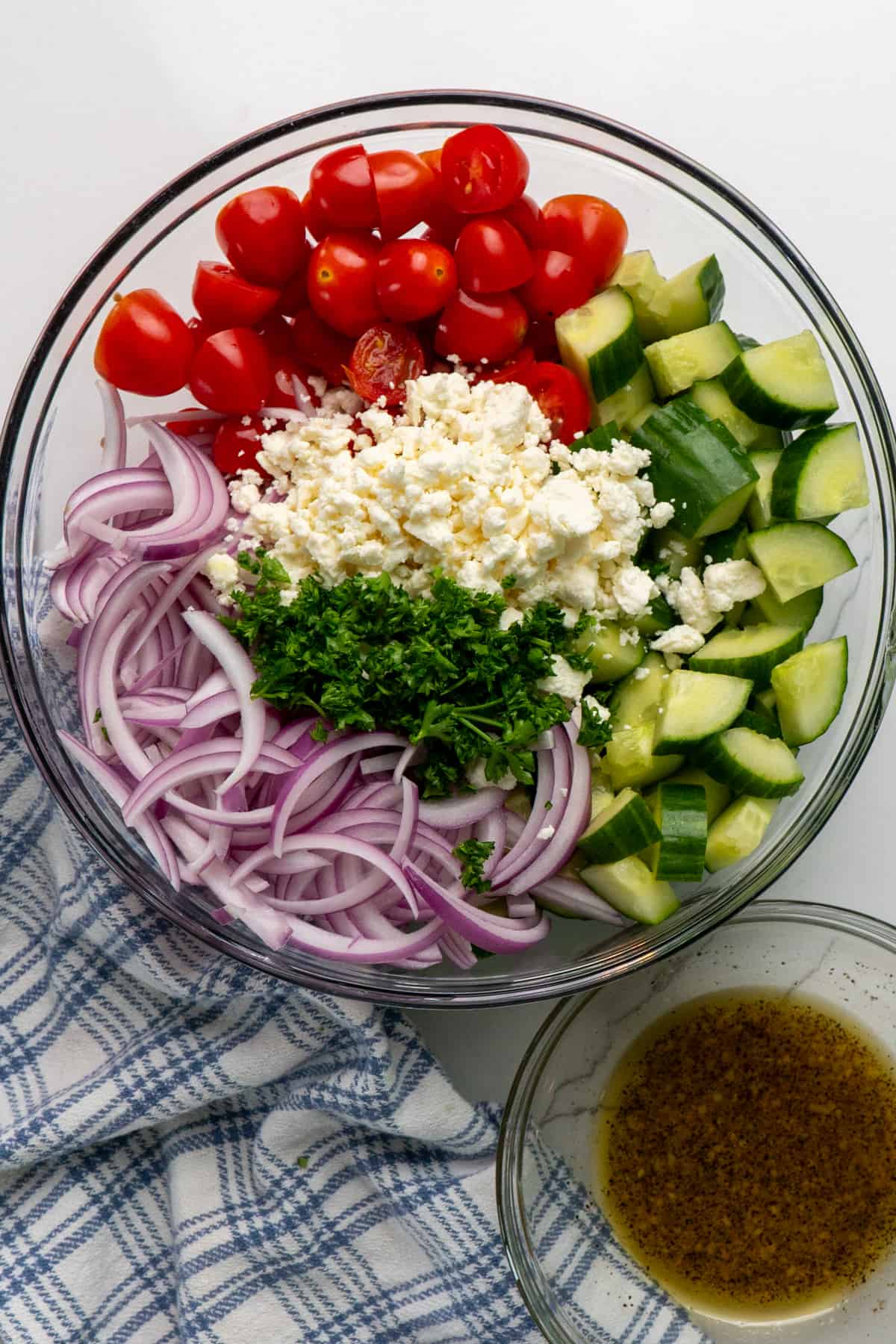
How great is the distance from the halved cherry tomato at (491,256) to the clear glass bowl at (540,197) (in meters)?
0.32

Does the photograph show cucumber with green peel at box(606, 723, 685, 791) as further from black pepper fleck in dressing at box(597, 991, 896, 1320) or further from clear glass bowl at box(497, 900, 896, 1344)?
black pepper fleck in dressing at box(597, 991, 896, 1320)

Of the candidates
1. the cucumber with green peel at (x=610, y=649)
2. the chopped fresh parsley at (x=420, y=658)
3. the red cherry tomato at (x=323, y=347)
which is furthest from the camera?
the red cherry tomato at (x=323, y=347)

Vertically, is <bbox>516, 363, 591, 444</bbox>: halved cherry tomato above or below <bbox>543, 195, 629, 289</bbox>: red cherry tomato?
below

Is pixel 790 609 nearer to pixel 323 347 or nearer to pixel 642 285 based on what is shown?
pixel 642 285

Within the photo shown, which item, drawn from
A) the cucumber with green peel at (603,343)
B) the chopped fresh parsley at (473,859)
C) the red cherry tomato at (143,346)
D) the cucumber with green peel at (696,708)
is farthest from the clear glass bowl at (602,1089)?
the red cherry tomato at (143,346)

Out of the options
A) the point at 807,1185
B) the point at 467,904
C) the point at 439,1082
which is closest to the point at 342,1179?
the point at 439,1082

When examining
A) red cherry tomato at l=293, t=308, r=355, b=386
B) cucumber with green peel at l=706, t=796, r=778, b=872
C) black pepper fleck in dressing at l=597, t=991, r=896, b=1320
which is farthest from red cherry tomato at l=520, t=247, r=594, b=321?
black pepper fleck in dressing at l=597, t=991, r=896, b=1320

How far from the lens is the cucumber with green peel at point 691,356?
2.03m

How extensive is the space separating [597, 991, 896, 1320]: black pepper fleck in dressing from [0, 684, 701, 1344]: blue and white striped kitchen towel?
125mm

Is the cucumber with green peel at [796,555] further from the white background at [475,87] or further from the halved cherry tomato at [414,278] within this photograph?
the halved cherry tomato at [414,278]

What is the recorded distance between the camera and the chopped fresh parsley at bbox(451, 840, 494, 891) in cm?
197

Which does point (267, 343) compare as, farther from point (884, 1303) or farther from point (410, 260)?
point (884, 1303)

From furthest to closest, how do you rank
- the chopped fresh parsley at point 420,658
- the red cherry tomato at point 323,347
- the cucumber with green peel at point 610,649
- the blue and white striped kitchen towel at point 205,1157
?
the blue and white striped kitchen towel at point 205,1157, the red cherry tomato at point 323,347, the cucumber with green peel at point 610,649, the chopped fresh parsley at point 420,658

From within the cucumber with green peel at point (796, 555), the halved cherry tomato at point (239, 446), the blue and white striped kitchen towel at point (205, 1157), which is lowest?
the blue and white striped kitchen towel at point (205, 1157)
